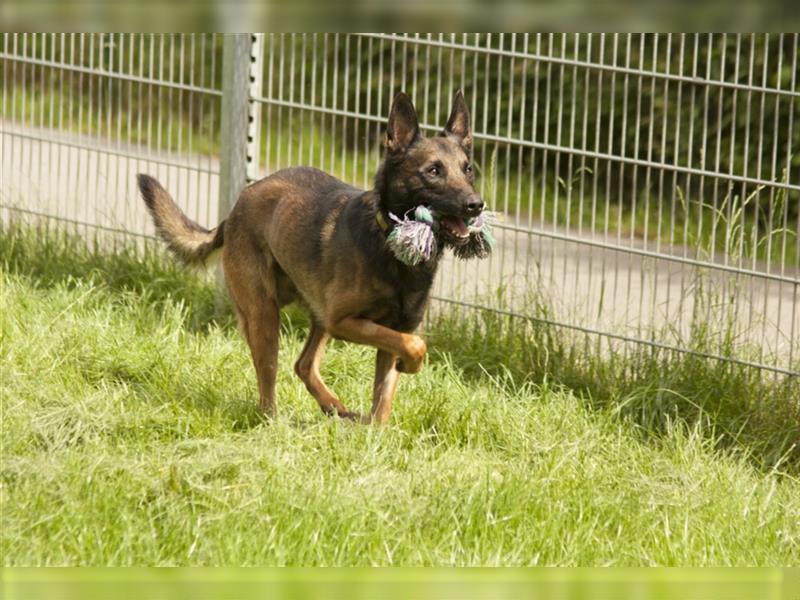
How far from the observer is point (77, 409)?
5586 mm

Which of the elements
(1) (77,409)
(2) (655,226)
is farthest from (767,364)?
(1) (77,409)

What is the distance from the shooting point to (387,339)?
5.71 m

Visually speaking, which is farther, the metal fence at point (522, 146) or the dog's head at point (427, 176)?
the metal fence at point (522, 146)

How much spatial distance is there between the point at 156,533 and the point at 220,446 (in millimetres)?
922

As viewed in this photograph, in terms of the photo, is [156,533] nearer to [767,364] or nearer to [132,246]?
[767,364]

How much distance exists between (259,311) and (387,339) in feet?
2.88

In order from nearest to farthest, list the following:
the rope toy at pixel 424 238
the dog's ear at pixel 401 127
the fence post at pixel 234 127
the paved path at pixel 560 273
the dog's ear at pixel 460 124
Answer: the rope toy at pixel 424 238 < the dog's ear at pixel 401 127 < the dog's ear at pixel 460 124 < the paved path at pixel 560 273 < the fence post at pixel 234 127

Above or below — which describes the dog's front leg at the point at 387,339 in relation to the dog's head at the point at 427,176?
below

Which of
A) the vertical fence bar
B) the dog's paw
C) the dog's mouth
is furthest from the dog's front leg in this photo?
the vertical fence bar

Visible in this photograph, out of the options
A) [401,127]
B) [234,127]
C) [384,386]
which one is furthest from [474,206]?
[234,127]

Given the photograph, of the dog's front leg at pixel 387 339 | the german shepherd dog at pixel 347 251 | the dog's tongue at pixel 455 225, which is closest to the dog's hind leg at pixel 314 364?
the german shepherd dog at pixel 347 251

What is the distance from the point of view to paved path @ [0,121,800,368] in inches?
267

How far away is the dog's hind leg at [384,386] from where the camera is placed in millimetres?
5918

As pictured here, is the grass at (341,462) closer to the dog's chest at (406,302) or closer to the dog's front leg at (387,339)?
the dog's front leg at (387,339)
